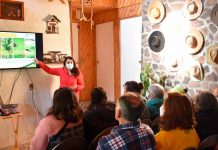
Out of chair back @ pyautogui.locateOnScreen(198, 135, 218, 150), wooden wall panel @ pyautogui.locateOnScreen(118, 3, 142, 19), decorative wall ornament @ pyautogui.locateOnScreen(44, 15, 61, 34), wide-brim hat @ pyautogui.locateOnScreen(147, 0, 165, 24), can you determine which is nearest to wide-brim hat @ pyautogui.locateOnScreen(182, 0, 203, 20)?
wide-brim hat @ pyautogui.locateOnScreen(147, 0, 165, 24)

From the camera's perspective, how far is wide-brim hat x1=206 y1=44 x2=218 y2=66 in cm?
392

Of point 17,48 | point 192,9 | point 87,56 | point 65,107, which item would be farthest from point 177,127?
point 87,56

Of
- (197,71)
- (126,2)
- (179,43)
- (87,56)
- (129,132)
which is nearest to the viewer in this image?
(129,132)

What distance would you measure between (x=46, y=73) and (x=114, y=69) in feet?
8.64

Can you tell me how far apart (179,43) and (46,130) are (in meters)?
3.16

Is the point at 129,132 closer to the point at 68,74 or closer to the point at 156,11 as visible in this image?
the point at 68,74

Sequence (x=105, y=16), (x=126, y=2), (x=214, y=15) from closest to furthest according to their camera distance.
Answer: (x=214, y=15), (x=126, y=2), (x=105, y=16)

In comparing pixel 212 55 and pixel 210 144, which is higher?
pixel 212 55

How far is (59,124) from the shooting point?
1975mm

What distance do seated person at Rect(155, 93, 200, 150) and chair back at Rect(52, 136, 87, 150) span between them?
50 centimetres

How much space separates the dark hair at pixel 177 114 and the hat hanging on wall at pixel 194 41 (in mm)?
2520

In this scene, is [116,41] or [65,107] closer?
[65,107]

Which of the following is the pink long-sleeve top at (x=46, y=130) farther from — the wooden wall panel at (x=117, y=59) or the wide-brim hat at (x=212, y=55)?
the wooden wall panel at (x=117, y=59)

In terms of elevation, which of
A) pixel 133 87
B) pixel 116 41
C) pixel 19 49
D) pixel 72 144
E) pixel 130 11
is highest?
pixel 130 11
